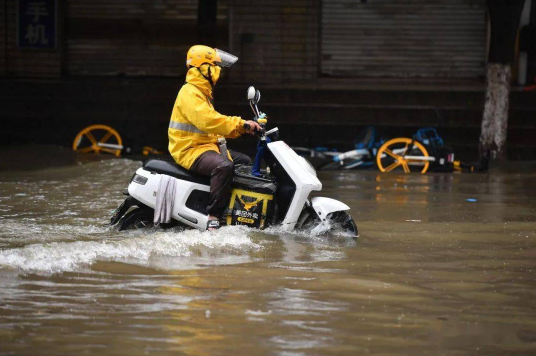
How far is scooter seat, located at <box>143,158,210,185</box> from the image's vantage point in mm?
7586

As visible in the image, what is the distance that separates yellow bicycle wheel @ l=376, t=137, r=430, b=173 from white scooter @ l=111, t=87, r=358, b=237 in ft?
17.2

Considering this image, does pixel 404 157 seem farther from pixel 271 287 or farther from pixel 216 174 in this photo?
pixel 271 287

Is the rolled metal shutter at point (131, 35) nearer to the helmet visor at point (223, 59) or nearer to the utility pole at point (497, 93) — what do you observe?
the utility pole at point (497, 93)

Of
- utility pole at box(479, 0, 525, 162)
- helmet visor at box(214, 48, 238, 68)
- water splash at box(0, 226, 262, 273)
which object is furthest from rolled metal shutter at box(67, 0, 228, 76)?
water splash at box(0, 226, 262, 273)

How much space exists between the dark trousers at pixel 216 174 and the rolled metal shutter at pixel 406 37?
9.41 m

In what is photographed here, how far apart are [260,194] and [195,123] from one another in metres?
0.83

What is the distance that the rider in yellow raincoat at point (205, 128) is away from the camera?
24.2 ft

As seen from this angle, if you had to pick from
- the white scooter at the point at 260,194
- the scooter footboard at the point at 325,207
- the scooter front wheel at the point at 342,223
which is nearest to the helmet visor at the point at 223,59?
the white scooter at the point at 260,194

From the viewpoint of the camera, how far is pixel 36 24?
16531 millimetres

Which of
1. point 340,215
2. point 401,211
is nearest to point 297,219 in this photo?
point 340,215

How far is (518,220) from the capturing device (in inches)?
347

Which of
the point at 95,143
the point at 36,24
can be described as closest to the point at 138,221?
the point at 95,143

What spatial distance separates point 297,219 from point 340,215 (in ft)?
1.30

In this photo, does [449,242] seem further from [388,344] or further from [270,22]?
[270,22]
